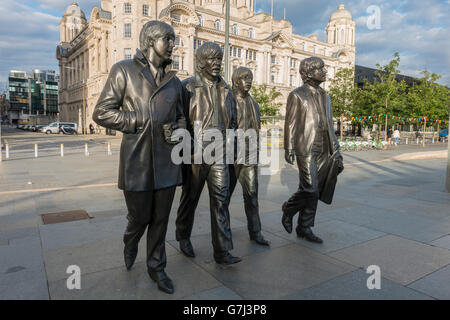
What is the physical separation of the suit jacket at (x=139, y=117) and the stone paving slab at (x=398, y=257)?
2.27 m

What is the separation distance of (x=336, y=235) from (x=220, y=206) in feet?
6.49

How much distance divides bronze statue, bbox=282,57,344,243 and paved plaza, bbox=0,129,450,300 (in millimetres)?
552

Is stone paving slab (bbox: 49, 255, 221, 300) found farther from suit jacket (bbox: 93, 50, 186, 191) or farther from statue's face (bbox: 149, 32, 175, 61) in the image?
statue's face (bbox: 149, 32, 175, 61)

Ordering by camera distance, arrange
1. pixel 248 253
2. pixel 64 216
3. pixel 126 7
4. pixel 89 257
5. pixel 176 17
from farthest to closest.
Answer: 1. pixel 176 17
2. pixel 126 7
3. pixel 64 216
4. pixel 248 253
5. pixel 89 257

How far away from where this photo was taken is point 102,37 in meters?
54.2

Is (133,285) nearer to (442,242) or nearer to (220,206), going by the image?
(220,206)

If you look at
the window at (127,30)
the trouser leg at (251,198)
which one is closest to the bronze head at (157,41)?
the trouser leg at (251,198)

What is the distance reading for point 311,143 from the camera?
13.6 feet

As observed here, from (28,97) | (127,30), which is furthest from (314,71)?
(28,97)

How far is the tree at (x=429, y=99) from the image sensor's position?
124 ft

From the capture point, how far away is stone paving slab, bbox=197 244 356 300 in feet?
9.70

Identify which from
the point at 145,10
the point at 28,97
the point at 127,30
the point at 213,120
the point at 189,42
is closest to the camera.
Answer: the point at 213,120

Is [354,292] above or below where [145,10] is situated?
below
